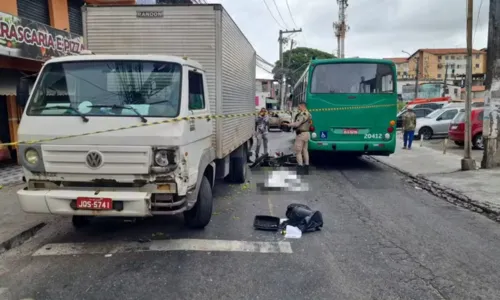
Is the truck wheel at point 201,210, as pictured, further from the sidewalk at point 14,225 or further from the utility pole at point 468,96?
the utility pole at point 468,96

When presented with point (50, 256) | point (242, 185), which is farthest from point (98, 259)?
point (242, 185)

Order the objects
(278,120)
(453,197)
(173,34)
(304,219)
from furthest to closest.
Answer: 1. (278,120)
2. (453,197)
3. (173,34)
4. (304,219)

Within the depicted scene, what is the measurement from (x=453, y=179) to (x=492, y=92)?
2619 mm

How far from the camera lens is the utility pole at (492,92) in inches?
378

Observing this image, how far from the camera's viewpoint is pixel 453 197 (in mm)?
7574

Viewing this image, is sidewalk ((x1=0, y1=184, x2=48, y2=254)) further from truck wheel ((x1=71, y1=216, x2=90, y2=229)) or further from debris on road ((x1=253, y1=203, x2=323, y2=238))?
debris on road ((x1=253, y1=203, x2=323, y2=238))

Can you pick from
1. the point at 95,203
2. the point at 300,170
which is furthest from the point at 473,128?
the point at 95,203

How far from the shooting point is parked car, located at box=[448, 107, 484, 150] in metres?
14.8

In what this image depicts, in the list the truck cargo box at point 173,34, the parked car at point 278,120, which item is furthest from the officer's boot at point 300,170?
the parked car at point 278,120

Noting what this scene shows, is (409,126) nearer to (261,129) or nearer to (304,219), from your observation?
(261,129)

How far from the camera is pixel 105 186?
4262mm

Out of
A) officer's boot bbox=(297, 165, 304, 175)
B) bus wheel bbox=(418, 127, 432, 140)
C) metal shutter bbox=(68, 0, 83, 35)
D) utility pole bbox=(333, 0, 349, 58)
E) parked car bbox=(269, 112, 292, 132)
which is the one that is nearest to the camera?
officer's boot bbox=(297, 165, 304, 175)

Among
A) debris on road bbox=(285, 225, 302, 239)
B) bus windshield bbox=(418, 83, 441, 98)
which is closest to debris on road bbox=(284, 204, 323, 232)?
debris on road bbox=(285, 225, 302, 239)

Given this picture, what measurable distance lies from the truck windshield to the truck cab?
1 centimetres
